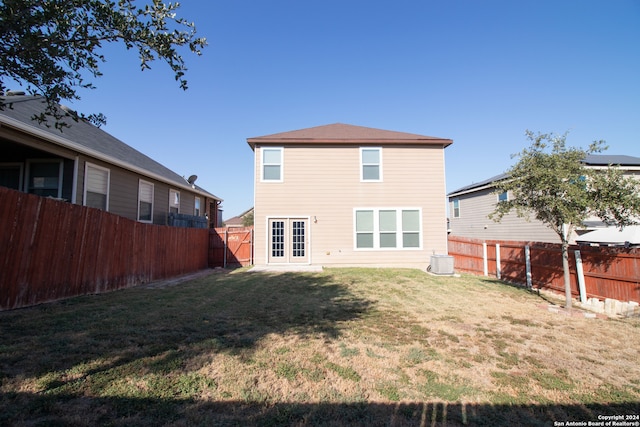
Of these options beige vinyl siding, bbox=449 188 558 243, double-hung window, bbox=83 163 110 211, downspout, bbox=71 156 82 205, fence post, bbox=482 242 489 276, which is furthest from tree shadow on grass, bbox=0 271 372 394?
beige vinyl siding, bbox=449 188 558 243

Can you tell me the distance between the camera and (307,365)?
3.34 metres

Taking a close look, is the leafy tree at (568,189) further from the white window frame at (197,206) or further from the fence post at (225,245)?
the white window frame at (197,206)

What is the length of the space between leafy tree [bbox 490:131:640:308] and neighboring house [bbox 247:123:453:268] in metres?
6.11

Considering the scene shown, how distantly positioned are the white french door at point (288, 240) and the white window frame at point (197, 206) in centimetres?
716

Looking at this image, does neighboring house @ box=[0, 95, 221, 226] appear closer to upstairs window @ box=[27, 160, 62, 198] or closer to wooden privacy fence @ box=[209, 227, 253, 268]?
upstairs window @ box=[27, 160, 62, 198]

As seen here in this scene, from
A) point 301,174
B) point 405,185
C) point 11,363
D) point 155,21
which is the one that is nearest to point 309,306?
point 11,363

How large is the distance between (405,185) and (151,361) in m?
11.9

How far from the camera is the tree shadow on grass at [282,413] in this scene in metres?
2.28

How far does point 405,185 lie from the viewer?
13242mm

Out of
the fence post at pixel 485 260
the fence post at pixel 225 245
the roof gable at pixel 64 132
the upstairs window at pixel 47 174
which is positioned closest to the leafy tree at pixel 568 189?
the fence post at pixel 485 260

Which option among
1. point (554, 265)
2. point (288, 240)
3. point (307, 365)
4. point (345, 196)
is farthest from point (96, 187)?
point (554, 265)

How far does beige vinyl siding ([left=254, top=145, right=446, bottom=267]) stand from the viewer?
42.3 ft

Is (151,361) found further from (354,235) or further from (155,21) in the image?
(354,235)

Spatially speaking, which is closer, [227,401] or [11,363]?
[227,401]
